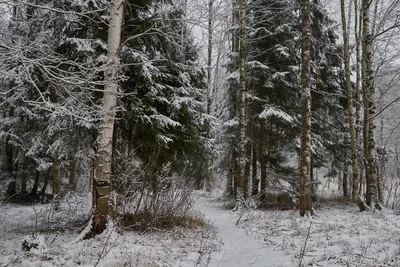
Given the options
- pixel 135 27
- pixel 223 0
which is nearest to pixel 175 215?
pixel 135 27

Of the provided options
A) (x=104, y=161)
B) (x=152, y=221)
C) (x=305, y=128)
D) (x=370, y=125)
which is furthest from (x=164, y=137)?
(x=370, y=125)

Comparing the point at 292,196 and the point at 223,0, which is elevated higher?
the point at 223,0

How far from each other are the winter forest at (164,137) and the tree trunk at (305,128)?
0.04 m

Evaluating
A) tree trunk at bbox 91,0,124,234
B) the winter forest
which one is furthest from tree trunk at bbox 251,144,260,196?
tree trunk at bbox 91,0,124,234

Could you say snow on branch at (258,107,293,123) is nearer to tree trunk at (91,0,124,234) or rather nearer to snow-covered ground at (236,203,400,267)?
snow-covered ground at (236,203,400,267)

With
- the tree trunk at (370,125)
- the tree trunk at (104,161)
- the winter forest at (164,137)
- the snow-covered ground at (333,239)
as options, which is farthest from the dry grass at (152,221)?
the tree trunk at (370,125)

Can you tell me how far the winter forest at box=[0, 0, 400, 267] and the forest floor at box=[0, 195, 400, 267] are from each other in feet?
0.15

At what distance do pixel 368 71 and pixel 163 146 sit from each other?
7.35 metres

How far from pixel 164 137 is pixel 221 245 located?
11.0 ft

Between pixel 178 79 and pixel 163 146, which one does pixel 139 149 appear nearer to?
pixel 163 146

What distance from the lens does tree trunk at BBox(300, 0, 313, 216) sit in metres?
9.34

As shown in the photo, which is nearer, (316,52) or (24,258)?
(24,258)

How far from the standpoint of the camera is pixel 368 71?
10.2m

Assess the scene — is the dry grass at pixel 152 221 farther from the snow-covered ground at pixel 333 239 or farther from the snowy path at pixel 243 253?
the snow-covered ground at pixel 333 239
